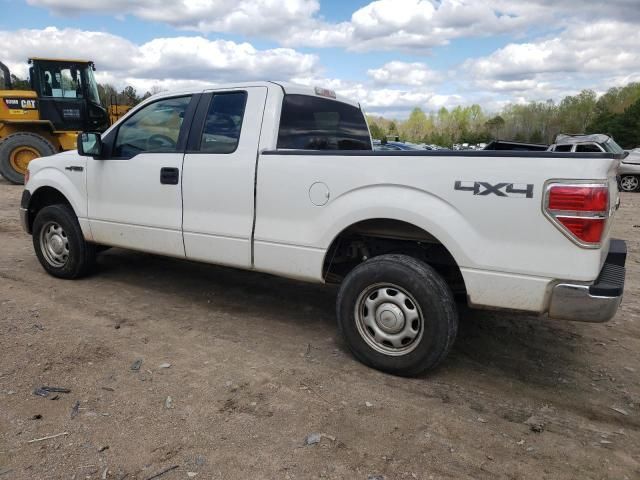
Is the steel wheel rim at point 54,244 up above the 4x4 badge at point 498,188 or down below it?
below

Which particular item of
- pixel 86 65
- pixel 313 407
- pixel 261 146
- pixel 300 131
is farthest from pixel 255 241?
pixel 86 65

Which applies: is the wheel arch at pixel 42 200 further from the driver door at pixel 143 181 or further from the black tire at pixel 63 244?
the driver door at pixel 143 181

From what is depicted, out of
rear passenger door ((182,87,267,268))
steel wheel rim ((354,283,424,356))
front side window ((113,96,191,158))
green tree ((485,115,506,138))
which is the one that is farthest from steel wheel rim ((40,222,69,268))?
green tree ((485,115,506,138))

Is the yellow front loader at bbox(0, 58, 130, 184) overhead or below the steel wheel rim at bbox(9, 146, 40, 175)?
overhead

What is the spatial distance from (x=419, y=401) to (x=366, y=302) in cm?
74

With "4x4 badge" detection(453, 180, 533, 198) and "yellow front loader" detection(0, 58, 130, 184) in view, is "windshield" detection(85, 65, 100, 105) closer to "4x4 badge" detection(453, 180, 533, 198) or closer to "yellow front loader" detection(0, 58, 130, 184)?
"yellow front loader" detection(0, 58, 130, 184)

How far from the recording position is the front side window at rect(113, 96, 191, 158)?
4.61 metres

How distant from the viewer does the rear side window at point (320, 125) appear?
13.9ft

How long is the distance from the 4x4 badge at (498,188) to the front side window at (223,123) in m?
1.91

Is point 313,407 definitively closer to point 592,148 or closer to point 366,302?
point 366,302

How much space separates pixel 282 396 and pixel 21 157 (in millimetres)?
13363

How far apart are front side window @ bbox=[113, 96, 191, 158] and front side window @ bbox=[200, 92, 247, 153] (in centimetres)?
32

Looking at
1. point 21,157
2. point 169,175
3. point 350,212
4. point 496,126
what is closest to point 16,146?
point 21,157

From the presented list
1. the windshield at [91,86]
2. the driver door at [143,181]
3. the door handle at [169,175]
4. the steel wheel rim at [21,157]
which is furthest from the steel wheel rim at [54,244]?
the windshield at [91,86]
